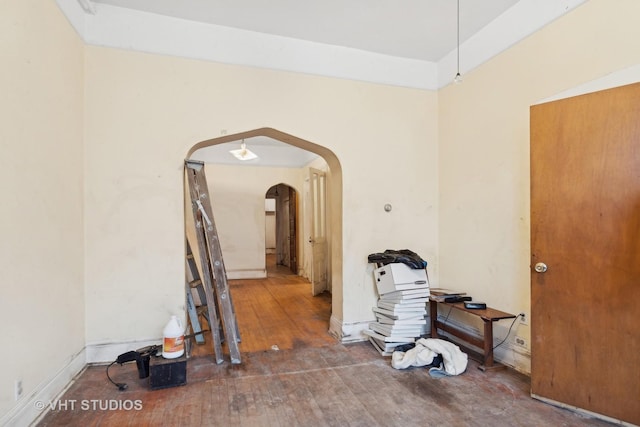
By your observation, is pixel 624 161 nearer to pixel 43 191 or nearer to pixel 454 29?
pixel 454 29

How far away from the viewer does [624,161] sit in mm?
2033

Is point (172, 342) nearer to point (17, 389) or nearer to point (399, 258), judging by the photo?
point (17, 389)

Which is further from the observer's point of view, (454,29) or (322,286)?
(322,286)

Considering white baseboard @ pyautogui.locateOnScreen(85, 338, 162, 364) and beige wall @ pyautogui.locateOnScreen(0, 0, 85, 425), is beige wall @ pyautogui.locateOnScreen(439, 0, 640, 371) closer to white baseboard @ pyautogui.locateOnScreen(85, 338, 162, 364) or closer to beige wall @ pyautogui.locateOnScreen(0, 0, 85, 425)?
white baseboard @ pyautogui.locateOnScreen(85, 338, 162, 364)

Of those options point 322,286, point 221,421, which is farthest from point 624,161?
point 322,286

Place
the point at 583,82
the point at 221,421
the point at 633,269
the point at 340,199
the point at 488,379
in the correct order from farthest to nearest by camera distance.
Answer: the point at 340,199
the point at 488,379
the point at 583,82
the point at 221,421
the point at 633,269

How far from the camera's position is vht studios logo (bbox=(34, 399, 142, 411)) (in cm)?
229

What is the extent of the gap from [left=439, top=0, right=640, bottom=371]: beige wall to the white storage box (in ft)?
1.85

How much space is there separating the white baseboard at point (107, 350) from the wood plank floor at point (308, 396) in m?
0.09

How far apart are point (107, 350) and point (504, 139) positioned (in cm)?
410

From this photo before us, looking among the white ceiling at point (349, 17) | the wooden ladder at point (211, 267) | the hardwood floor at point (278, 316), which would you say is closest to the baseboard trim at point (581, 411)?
the hardwood floor at point (278, 316)

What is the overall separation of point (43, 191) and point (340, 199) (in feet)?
8.46

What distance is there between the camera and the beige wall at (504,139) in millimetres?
2354

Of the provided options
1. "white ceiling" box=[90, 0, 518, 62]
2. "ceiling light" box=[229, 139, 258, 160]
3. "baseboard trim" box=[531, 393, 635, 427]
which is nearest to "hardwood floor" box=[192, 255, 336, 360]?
"baseboard trim" box=[531, 393, 635, 427]
